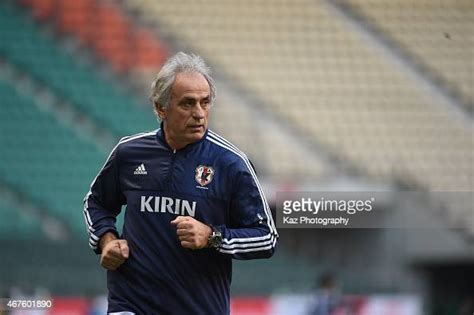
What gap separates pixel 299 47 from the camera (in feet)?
28.7

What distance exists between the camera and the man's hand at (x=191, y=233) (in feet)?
11.5

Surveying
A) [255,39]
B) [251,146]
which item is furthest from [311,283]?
[255,39]

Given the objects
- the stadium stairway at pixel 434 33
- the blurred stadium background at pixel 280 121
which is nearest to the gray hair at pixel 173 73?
the stadium stairway at pixel 434 33

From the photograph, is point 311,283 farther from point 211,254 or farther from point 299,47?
point 211,254

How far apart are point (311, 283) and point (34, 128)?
267 cm

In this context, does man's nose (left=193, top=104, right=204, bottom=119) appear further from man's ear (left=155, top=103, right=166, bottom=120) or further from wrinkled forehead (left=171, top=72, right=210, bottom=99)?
man's ear (left=155, top=103, right=166, bottom=120)

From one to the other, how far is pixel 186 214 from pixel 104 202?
0.39 m

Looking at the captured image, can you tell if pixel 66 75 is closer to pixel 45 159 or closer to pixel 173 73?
pixel 45 159

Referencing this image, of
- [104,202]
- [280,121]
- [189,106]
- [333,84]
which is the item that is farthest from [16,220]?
[189,106]

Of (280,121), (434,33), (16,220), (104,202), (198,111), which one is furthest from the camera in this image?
(280,121)

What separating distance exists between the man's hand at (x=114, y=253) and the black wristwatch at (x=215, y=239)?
312mm

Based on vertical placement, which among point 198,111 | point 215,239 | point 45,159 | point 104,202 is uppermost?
point 45,159

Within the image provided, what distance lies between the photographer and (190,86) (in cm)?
367

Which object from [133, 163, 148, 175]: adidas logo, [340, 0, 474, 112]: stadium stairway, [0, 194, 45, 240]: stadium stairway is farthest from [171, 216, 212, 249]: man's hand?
[0, 194, 45, 240]: stadium stairway
